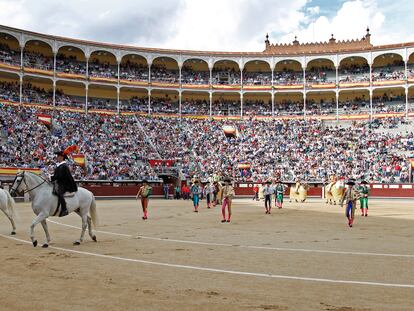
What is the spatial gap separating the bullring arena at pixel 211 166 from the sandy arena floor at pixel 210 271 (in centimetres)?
4

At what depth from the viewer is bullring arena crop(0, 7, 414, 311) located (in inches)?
255

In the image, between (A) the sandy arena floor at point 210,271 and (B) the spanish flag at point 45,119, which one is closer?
(A) the sandy arena floor at point 210,271

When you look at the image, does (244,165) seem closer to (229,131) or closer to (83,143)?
(229,131)

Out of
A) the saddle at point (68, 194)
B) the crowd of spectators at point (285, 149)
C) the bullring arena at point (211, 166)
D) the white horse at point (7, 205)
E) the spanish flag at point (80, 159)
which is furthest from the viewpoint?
the crowd of spectators at point (285, 149)

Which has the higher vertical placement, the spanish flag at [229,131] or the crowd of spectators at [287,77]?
the crowd of spectators at [287,77]

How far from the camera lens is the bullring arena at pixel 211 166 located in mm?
6480

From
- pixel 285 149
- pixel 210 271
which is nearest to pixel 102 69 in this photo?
pixel 285 149

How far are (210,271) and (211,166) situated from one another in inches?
1450

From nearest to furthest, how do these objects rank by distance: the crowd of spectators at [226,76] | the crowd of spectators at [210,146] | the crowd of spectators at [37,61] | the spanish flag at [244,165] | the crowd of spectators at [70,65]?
the crowd of spectators at [210,146], the spanish flag at [244,165], the crowd of spectators at [37,61], the crowd of spectators at [70,65], the crowd of spectators at [226,76]

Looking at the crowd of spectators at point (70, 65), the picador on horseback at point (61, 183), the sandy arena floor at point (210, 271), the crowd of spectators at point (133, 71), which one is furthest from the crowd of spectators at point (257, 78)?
the picador on horseback at point (61, 183)

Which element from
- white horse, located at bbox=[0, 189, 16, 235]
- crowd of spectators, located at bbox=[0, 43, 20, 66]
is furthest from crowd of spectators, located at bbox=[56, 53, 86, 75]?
white horse, located at bbox=[0, 189, 16, 235]

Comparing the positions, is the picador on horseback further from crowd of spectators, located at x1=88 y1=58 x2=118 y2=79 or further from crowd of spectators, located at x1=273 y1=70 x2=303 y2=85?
crowd of spectators, located at x1=273 y1=70 x2=303 y2=85

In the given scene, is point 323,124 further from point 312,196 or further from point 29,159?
point 29,159

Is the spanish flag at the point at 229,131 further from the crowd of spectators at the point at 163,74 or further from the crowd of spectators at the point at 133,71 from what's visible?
the crowd of spectators at the point at 133,71
